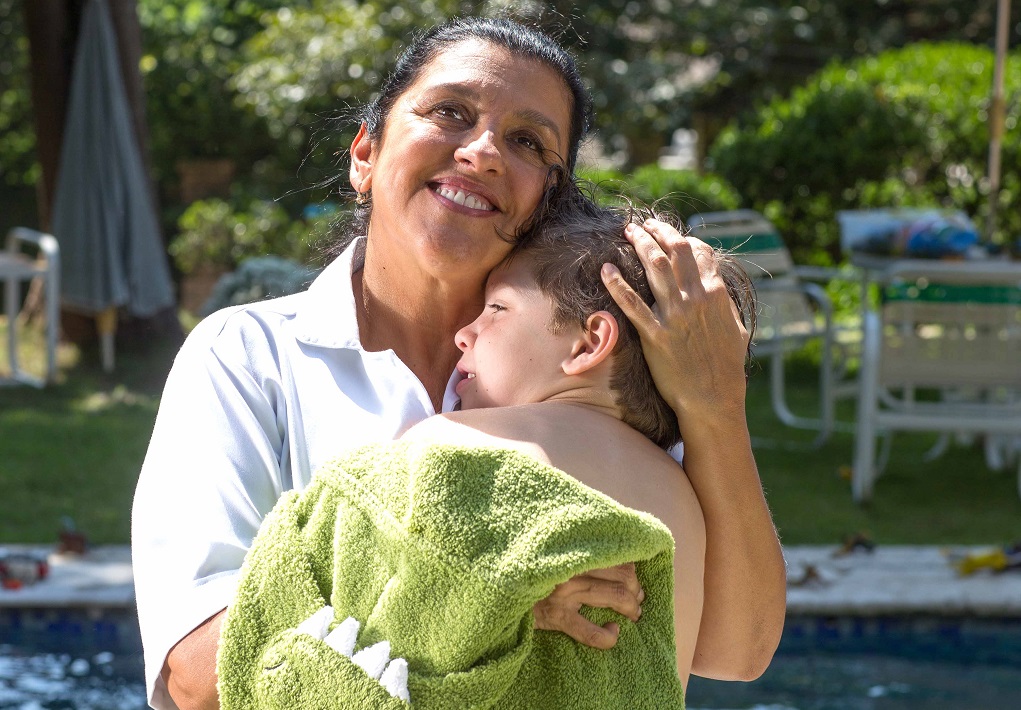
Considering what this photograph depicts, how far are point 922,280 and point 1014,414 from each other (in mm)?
774

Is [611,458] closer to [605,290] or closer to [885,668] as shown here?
[605,290]

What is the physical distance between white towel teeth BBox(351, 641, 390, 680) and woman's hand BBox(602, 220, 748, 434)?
0.52m

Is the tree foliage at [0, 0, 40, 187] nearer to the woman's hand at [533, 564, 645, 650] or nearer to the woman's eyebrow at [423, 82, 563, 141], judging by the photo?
the woman's eyebrow at [423, 82, 563, 141]

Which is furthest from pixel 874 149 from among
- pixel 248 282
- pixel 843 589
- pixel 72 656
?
pixel 72 656

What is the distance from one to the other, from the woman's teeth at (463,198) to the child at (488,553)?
23 cm

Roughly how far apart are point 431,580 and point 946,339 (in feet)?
15.9

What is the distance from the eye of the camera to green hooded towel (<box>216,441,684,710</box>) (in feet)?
4.00

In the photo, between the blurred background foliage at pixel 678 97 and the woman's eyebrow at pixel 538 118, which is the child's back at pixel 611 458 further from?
the blurred background foliage at pixel 678 97

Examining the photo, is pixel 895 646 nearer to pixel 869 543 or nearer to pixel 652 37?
pixel 869 543

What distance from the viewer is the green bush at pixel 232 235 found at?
1047cm

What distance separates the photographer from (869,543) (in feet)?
17.0

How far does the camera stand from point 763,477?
641cm

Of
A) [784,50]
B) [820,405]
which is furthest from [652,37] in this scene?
[820,405]

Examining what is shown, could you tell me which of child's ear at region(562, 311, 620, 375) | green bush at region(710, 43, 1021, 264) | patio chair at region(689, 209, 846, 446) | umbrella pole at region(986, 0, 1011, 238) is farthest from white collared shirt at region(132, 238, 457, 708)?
green bush at region(710, 43, 1021, 264)
